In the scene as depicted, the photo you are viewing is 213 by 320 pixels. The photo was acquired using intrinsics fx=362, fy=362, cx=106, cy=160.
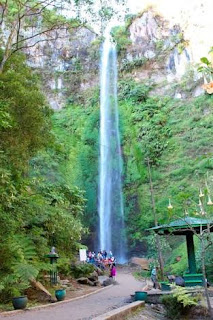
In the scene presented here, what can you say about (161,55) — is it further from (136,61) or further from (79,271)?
(79,271)

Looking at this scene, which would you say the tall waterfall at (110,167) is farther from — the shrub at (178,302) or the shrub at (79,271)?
the shrub at (178,302)

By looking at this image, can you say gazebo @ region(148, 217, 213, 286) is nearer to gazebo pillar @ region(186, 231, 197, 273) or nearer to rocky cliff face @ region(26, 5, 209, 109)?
gazebo pillar @ region(186, 231, 197, 273)

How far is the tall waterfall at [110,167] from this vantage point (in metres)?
28.6

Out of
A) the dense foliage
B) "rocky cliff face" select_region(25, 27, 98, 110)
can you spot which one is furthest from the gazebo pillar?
"rocky cliff face" select_region(25, 27, 98, 110)

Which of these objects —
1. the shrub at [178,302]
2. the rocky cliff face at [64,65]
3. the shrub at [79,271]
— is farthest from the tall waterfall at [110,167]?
the shrub at [178,302]

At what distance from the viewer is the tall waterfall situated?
2862cm

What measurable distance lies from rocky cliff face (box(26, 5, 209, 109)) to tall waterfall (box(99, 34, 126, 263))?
1.54 meters

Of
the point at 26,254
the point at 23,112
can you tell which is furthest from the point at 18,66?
the point at 26,254

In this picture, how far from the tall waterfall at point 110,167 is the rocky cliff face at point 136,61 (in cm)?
154

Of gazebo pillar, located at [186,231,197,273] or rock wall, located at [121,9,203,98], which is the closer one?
gazebo pillar, located at [186,231,197,273]

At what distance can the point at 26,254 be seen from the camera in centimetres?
1155

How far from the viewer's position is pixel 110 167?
109 feet

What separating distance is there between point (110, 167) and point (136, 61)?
526 inches

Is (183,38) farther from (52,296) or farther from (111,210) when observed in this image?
(52,296)
